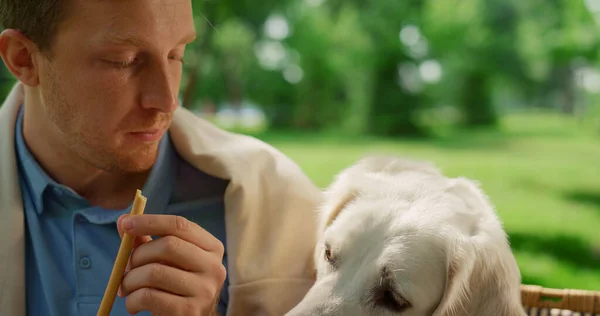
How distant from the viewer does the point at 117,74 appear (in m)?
1.16

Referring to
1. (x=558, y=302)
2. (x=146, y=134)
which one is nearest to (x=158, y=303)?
(x=146, y=134)

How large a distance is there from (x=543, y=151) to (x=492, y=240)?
6016mm

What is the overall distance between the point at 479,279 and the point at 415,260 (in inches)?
4.7

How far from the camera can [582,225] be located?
4.77 meters

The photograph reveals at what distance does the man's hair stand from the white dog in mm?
670

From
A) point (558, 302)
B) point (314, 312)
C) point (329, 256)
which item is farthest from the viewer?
point (558, 302)

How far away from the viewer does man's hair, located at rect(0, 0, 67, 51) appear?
117 cm

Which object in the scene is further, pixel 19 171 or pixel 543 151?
pixel 543 151

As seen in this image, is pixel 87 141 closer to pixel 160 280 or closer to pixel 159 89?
pixel 159 89

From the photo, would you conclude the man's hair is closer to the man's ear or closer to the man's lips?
the man's ear

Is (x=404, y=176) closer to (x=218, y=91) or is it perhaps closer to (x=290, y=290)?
(x=290, y=290)

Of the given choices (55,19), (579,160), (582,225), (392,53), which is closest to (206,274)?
(55,19)

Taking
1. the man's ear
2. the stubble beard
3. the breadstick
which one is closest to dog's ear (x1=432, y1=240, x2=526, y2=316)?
the breadstick

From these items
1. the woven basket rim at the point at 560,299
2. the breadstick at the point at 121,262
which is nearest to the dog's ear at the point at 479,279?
the woven basket rim at the point at 560,299
